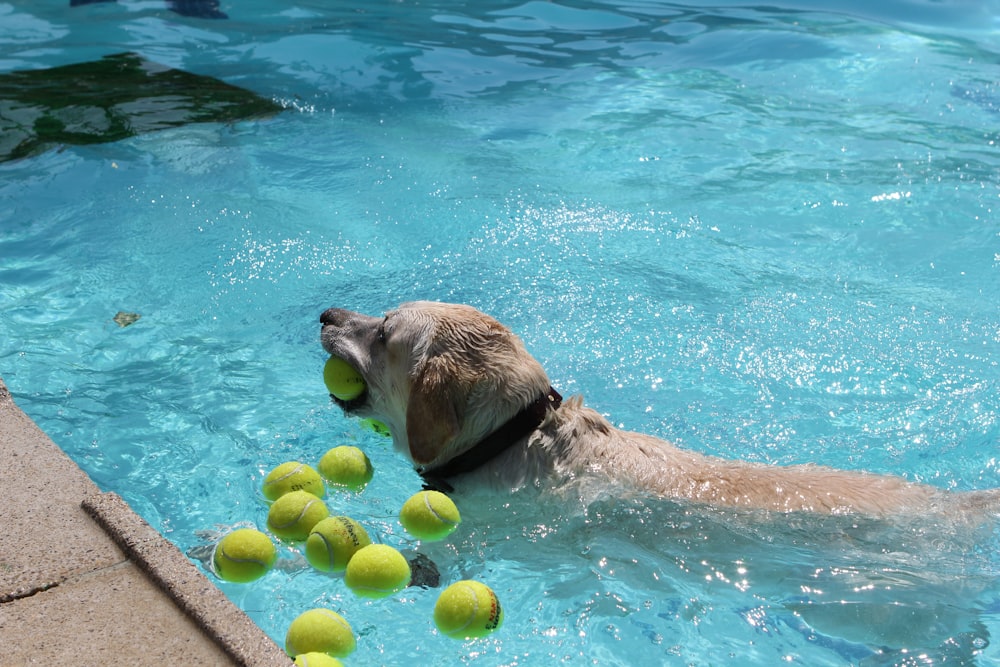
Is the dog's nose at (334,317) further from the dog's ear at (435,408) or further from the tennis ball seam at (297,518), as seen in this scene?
the tennis ball seam at (297,518)

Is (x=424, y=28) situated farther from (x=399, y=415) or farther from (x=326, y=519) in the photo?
(x=326, y=519)

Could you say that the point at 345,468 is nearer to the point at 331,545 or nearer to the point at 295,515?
the point at 295,515

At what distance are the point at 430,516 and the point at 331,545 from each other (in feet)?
1.45

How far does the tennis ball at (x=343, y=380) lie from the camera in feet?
15.9

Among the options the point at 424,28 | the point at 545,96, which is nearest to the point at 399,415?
the point at 545,96

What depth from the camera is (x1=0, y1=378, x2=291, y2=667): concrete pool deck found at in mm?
3100

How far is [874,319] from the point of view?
6.80m

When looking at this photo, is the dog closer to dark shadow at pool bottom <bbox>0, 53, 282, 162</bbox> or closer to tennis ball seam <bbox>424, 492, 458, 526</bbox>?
tennis ball seam <bbox>424, 492, 458, 526</bbox>

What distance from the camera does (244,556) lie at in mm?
3834

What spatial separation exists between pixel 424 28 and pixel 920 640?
11182 millimetres

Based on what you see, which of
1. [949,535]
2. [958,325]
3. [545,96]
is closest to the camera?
[949,535]

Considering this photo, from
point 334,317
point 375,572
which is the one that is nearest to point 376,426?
point 334,317

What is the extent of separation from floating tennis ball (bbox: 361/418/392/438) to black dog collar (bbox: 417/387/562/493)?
0.59 m

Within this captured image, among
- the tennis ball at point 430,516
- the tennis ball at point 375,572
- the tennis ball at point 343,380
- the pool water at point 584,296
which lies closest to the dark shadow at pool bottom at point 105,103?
the pool water at point 584,296
